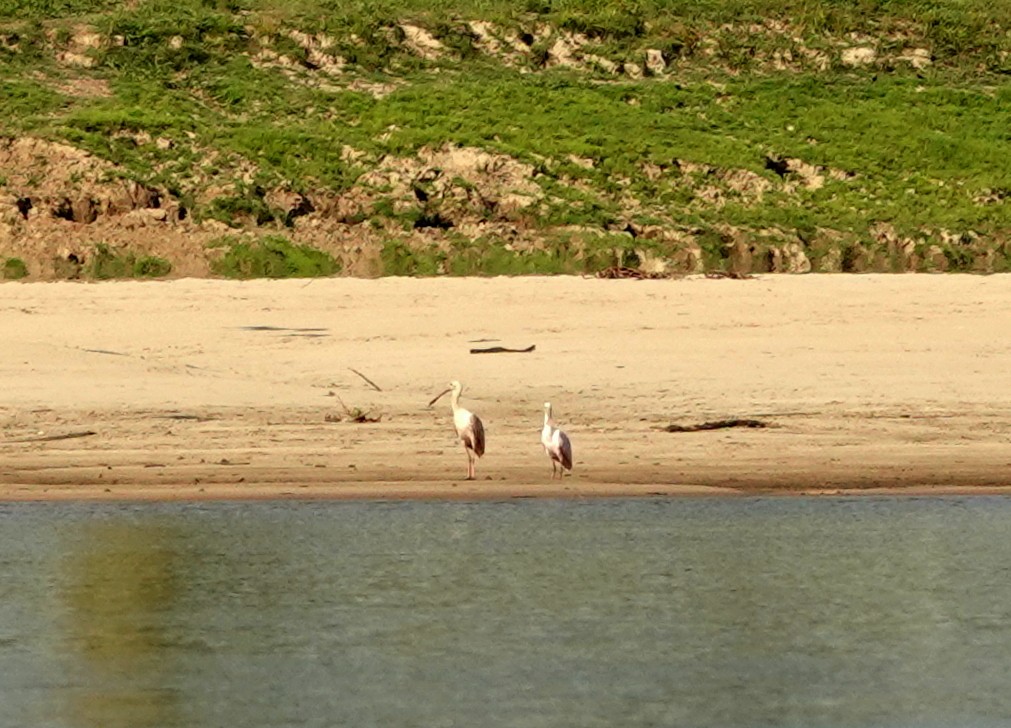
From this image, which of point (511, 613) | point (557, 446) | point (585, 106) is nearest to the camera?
point (511, 613)

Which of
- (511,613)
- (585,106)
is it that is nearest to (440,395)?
(511,613)

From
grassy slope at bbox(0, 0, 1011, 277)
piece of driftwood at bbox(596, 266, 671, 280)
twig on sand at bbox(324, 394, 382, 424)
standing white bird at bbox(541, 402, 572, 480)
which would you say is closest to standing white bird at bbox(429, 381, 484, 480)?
standing white bird at bbox(541, 402, 572, 480)

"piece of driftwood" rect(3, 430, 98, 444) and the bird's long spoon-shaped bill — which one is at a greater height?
the bird's long spoon-shaped bill

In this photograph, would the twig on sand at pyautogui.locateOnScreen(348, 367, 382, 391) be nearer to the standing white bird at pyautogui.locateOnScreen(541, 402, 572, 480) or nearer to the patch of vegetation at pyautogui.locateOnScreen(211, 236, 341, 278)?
the standing white bird at pyautogui.locateOnScreen(541, 402, 572, 480)

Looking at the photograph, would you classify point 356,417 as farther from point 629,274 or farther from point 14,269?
point 14,269

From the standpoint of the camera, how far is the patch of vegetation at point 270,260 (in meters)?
26.2

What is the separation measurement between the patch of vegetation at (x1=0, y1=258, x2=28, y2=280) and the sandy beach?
1.47 metres

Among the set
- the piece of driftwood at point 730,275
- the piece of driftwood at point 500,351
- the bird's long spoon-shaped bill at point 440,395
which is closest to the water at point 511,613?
the bird's long spoon-shaped bill at point 440,395

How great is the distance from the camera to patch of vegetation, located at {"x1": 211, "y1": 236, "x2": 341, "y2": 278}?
2617 centimetres

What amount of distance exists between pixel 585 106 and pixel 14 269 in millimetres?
11066

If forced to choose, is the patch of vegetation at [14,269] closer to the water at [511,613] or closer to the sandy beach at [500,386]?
the sandy beach at [500,386]

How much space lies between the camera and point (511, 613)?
12227 millimetres

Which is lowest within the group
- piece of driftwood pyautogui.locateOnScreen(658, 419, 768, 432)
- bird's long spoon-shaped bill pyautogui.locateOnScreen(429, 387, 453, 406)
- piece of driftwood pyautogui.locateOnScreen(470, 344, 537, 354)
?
piece of driftwood pyautogui.locateOnScreen(658, 419, 768, 432)

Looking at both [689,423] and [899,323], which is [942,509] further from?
[899,323]
